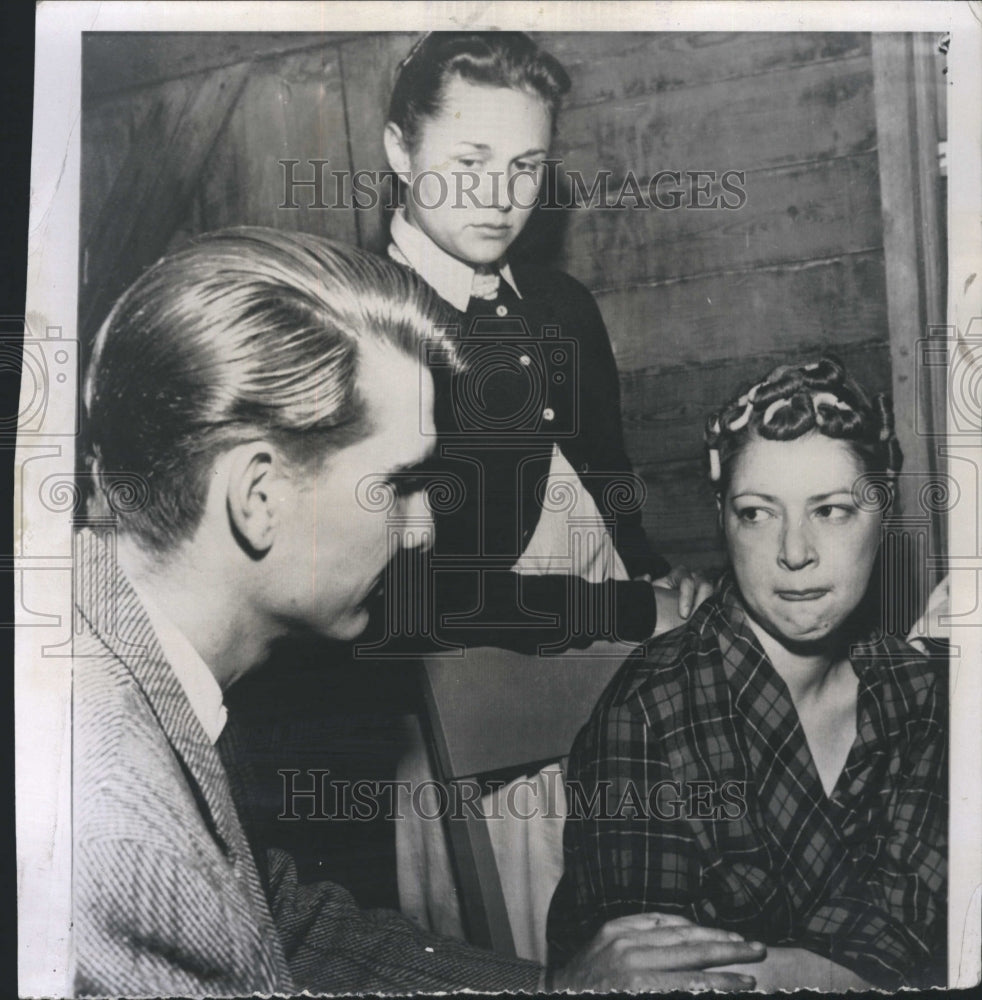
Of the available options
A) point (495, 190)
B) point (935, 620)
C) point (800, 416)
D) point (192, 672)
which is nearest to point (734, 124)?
point (495, 190)

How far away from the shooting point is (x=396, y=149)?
247 centimetres

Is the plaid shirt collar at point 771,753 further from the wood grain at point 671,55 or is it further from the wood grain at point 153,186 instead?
the wood grain at point 153,186

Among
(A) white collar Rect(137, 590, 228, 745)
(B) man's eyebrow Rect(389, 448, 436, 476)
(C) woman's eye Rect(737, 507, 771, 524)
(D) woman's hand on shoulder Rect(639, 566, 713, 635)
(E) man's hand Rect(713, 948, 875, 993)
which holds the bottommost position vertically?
(E) man's hand Rect(713, 948, 875, 993)

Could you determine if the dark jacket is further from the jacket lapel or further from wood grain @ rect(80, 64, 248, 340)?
wood grain @ rect(80, 64, 248, 340)

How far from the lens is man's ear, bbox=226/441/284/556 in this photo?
2404mm

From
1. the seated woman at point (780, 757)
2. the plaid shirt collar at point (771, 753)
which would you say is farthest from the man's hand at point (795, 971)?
the plaid shirt collar at point (771, 753)

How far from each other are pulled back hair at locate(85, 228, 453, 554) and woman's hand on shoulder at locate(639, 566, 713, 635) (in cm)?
75

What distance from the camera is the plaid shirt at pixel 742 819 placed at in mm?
2451

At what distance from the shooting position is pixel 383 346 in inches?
96.0

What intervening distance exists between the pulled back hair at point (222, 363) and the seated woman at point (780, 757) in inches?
33.0

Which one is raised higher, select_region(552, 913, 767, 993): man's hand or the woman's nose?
the woman's nose

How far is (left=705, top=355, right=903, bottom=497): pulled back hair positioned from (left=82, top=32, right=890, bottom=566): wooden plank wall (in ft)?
0.13

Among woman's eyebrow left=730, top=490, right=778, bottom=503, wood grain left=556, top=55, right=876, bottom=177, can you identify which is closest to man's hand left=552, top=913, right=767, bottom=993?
woman's eyebrow left=730, top=490, right=778, bottom=503

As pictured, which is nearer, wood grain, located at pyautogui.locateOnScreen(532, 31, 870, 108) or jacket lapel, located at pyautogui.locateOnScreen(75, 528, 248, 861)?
jacket lapel, located at pyautogui.locateOnScreen(75, 528, 248, 861)
